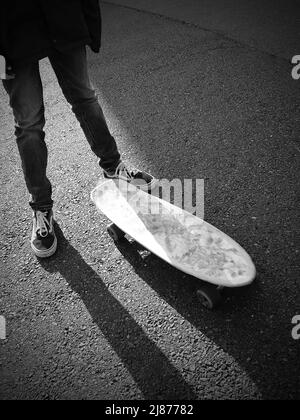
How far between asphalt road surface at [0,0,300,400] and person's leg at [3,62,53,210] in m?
0.47

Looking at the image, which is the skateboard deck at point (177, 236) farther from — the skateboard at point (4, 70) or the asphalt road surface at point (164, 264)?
the skateboard at point (4, 70)

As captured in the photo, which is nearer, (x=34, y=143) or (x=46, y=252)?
(x=34, y=143)

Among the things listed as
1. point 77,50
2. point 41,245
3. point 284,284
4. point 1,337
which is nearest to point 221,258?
point 284,284

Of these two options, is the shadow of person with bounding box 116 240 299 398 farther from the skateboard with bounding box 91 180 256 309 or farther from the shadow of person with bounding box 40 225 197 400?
the shadow of person with bounding box 40 225 197 400

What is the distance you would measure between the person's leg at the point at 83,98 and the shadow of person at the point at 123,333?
2.45 ft

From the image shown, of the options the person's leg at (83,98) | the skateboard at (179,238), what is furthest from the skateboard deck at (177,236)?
the person's leg at (83,98)

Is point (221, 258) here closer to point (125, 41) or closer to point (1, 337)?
point (1, 337)

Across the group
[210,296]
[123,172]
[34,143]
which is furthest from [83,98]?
[210,296]

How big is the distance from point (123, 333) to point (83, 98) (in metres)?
1.54

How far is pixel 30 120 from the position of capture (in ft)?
6.42

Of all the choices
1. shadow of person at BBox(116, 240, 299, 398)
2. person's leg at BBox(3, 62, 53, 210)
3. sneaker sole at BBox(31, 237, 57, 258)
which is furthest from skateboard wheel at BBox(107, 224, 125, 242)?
person's leg at BBox(3, 62, 53, 210)

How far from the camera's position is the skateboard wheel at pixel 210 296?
1.70m

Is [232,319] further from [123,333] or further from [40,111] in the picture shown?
[40,111]

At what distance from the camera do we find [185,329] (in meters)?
1.71
